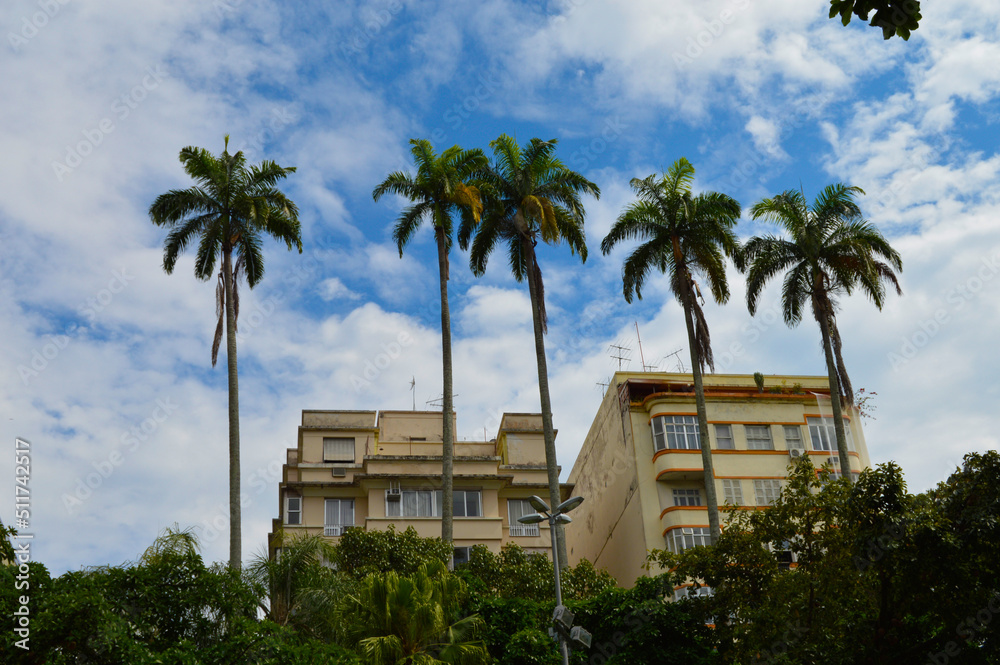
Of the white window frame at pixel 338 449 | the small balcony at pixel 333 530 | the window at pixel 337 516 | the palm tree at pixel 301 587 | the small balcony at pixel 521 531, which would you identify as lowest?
the palm tree at pixel 301 587

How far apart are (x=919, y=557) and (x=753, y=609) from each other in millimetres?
5167

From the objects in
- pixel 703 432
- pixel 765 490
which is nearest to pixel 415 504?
pixel 703 432

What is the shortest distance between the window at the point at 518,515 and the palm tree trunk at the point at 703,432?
1067 cm

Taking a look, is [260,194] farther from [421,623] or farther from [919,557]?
[919,557]

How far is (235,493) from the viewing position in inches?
1236

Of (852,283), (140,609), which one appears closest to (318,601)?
(140,609)

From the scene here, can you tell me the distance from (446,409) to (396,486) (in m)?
8.94

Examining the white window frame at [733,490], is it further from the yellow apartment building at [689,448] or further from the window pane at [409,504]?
the window pane at [409,504]

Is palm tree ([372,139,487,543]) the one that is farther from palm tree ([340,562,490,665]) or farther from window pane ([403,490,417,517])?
palm tree ([340,562,490,665])

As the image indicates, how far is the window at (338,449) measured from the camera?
1756 inches

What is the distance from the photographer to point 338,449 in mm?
44844

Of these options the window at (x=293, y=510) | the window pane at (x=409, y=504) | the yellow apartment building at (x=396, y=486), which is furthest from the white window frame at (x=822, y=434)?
the window at (x=293, y=510)

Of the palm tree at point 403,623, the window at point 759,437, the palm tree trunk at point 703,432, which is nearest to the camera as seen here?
the palm tree at point 403,623

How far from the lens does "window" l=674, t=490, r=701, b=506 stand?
41.8 metres
